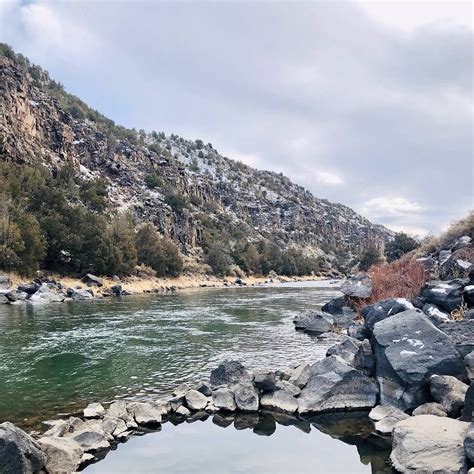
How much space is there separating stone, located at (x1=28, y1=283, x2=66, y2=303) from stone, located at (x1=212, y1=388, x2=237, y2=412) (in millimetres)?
34533

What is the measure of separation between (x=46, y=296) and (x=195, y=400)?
116 ft

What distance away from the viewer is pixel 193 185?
148 metres

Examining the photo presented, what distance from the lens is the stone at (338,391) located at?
1272cm

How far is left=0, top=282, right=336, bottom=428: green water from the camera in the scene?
14461mm

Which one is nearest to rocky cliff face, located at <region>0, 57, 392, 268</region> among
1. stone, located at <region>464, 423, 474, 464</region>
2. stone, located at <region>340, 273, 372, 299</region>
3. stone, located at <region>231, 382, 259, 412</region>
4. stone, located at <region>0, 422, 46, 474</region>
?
stone, located at <region>340, 273, 372, 299</region>

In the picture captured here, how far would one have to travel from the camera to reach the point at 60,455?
905 centimetres

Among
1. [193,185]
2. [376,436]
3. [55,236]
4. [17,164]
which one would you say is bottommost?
[376,436]

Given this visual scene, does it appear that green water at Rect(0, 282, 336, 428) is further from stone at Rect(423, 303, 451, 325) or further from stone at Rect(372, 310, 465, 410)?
stone at Rect(372, 310, 465, 410)

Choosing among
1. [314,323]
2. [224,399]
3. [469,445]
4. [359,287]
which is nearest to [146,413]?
[224,399]

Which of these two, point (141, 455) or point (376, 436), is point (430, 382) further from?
point (141, 455)

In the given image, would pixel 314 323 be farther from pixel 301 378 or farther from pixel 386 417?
pixel 386 417

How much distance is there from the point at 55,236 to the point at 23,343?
126ft

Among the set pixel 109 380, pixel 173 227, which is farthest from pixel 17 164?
pixel 109 380

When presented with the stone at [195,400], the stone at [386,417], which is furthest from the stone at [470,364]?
the stone at [195,400]
